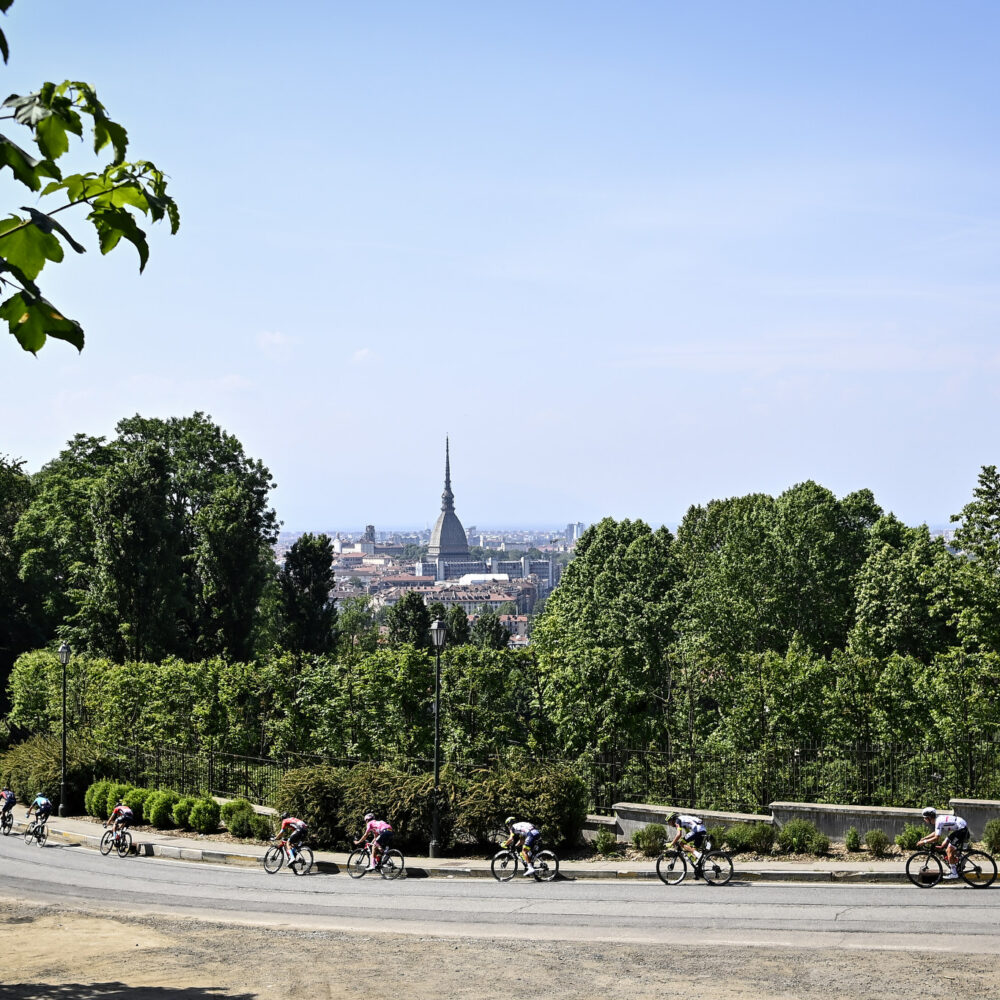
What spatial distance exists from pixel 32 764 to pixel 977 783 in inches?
1296

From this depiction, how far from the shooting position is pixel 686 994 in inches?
589

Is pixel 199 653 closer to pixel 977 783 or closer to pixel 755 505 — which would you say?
pixel 755 505

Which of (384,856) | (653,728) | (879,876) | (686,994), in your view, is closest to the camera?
(686,994)

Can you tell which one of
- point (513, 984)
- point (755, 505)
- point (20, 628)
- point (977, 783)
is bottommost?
point (513, 984)

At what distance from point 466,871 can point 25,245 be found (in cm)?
2363

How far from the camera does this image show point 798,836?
81.4ft

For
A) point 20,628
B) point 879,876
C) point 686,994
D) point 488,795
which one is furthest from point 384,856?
point 20,628

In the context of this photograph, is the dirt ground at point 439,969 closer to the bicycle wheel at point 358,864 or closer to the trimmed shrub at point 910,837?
the bicycle wheel at point 358,864

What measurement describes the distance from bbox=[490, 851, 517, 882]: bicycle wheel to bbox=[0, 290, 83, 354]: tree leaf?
22335mm

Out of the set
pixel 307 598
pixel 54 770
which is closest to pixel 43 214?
pixel 54 770

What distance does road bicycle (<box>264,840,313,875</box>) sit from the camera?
2752 centimetres

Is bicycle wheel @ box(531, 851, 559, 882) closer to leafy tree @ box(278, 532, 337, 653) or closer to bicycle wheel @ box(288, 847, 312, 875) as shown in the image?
bicycle wheel @ box(288, 847, 312, 875)

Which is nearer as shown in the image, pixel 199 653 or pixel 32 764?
pixel 32 764

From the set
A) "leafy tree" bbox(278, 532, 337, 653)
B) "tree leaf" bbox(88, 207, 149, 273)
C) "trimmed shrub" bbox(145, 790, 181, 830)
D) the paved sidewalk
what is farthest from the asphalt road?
"leafy tree" bbox(278, 532, 337, 653)
